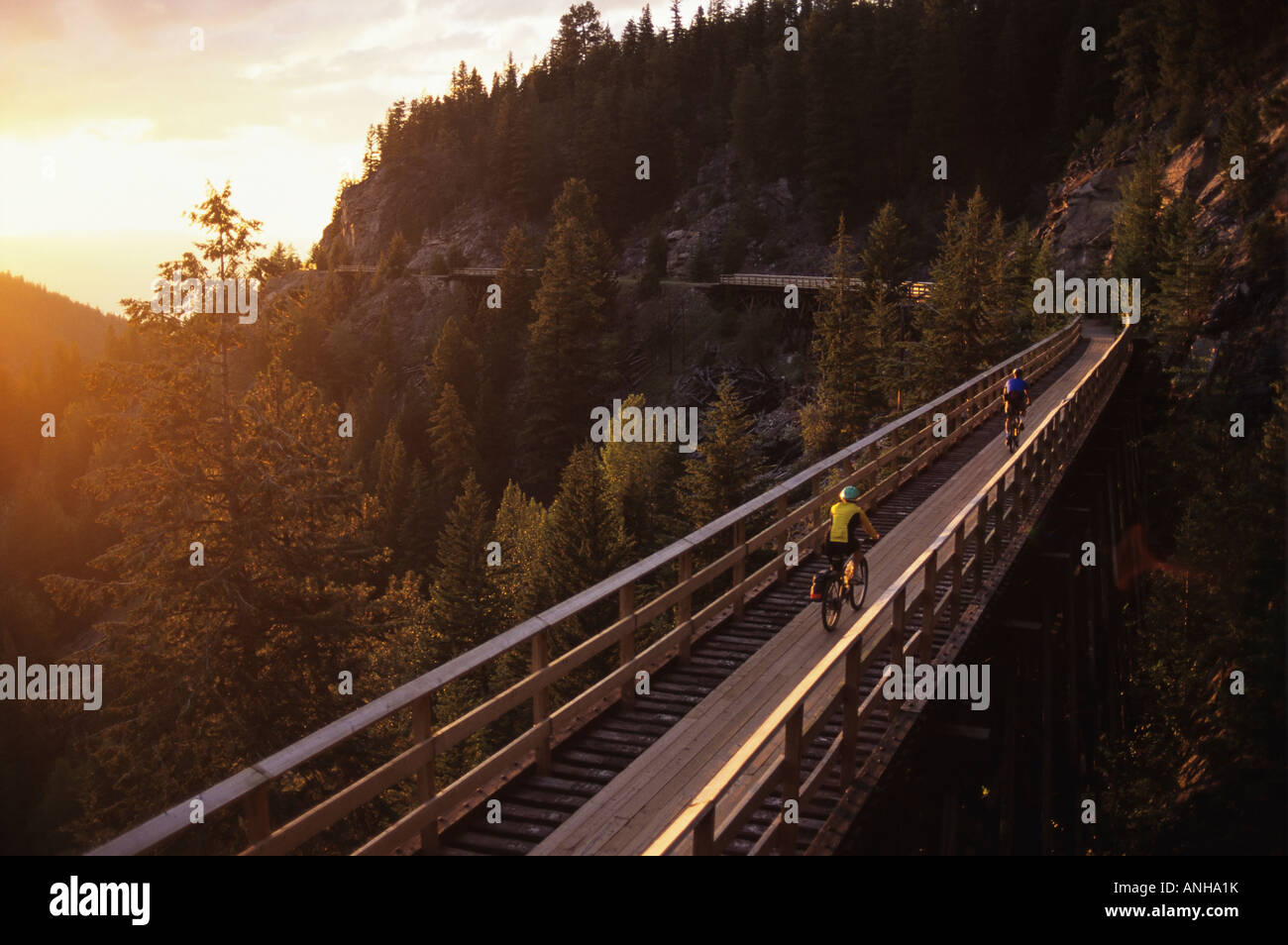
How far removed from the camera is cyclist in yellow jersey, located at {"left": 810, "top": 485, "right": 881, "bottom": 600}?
38.8ft

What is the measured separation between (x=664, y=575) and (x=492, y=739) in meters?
10.8

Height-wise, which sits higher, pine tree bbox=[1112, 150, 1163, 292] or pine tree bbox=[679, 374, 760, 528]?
pine tree bbox=[1112, 150, 1163, 292]

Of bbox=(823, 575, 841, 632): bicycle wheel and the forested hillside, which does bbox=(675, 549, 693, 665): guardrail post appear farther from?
the forested hillside

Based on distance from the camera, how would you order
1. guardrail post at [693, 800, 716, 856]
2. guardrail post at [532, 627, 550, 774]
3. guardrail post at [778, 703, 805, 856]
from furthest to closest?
guardrail post at [532, 627, 550, 774]
guardrail post at [778, 703, 805, 856]
guardrail post at [693, 800, 716, 856]

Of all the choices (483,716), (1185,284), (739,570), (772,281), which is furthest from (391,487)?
(483,716)

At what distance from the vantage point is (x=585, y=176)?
355ft

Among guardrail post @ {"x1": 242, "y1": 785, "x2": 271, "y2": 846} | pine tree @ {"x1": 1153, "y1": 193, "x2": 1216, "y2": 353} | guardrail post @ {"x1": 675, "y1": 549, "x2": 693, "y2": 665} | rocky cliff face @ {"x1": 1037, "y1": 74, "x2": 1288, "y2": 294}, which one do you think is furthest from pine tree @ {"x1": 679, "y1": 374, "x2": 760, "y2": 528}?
guardrail post @ {"x1": 242, "y1": 785, "x2": 271, "y2": 846}

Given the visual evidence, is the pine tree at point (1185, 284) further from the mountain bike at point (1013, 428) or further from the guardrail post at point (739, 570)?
the guardrail post at point (739, 570)

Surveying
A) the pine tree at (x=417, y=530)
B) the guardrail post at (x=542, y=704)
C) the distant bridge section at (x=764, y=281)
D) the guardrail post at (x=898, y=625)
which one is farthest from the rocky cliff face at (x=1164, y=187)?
the pine tree at (x=417, y=530)

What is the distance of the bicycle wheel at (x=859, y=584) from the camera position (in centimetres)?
1216

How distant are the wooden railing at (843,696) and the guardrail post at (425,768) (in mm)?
1719
